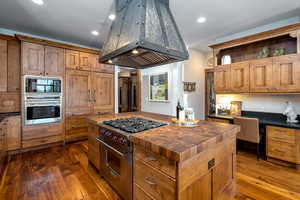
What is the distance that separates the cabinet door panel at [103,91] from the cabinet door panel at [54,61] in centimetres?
82

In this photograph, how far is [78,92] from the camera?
365cm

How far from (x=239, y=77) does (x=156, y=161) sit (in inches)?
117

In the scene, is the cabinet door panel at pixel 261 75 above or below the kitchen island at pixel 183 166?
above

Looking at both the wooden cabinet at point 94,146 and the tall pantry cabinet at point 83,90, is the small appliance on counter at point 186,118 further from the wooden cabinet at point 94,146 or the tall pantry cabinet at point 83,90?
the tall pantry cabinet at point 83,90

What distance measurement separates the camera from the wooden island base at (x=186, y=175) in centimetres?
104

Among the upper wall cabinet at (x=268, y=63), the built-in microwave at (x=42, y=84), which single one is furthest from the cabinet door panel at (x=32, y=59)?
the upper wall cabinet at (x=268, y=63)

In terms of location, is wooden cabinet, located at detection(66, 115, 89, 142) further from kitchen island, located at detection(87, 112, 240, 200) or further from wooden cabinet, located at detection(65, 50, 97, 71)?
kitchen island, located at detection(87, 112, 240, 200)

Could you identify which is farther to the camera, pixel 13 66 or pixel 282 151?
pixel 13 66

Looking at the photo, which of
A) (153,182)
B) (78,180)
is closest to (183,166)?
(153,182)

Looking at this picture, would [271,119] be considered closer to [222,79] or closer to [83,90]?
[222,79]

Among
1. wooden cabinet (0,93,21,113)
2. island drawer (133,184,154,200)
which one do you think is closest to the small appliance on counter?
island drawer (133,184,154,200)

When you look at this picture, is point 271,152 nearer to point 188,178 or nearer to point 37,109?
point 188,178

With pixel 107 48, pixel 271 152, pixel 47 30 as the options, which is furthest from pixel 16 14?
pixel 271 152

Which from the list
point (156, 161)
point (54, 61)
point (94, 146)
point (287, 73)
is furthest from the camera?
point (54, 61)
